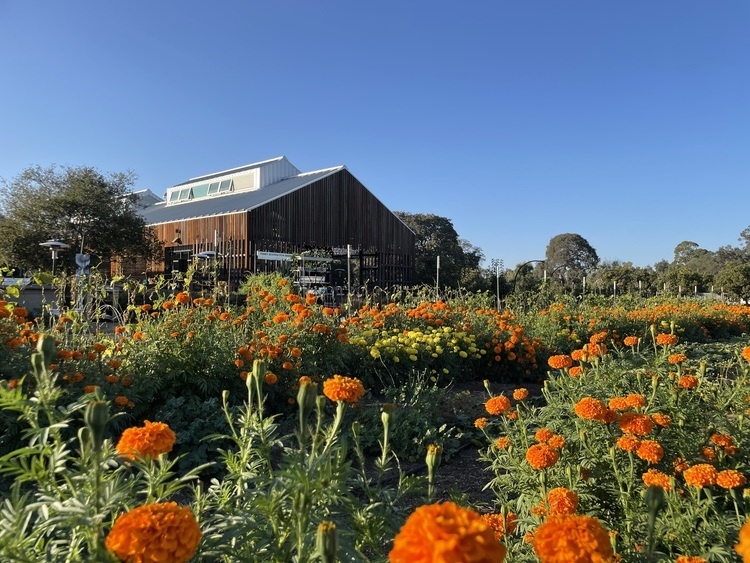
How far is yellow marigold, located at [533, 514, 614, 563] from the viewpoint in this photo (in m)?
0.66

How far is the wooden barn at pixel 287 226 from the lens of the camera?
18625mm

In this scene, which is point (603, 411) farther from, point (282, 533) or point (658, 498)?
point (282, 533)

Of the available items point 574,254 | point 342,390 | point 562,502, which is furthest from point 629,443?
point 574,254

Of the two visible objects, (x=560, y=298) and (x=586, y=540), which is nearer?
(x=586, y=540)

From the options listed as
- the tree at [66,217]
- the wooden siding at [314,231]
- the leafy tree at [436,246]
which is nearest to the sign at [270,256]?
the wooden siding at [314,231]

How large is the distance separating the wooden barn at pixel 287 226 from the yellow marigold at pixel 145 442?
16.2m

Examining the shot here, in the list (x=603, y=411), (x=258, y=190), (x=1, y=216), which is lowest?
(x=603, y=411)

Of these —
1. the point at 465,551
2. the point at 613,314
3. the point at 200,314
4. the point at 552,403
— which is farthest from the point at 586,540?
the point at 613,314

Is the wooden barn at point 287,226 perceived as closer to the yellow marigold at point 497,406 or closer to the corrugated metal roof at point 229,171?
the corrugated metal roof at point 229,171

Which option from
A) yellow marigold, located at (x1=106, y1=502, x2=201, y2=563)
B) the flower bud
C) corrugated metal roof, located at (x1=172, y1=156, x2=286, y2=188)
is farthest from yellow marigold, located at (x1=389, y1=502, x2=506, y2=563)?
corrugated metal roof, located at (x1=172, y1=156, x2=286, y2=188)

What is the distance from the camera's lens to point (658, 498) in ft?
2.83

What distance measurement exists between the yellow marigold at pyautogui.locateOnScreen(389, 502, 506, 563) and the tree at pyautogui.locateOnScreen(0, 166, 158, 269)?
67.9 feet

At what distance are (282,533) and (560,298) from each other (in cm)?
903

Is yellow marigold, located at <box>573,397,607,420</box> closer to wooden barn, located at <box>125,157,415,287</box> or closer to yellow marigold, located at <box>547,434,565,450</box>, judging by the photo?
yellow marigold, located at <box>547,434,565,450</box>
